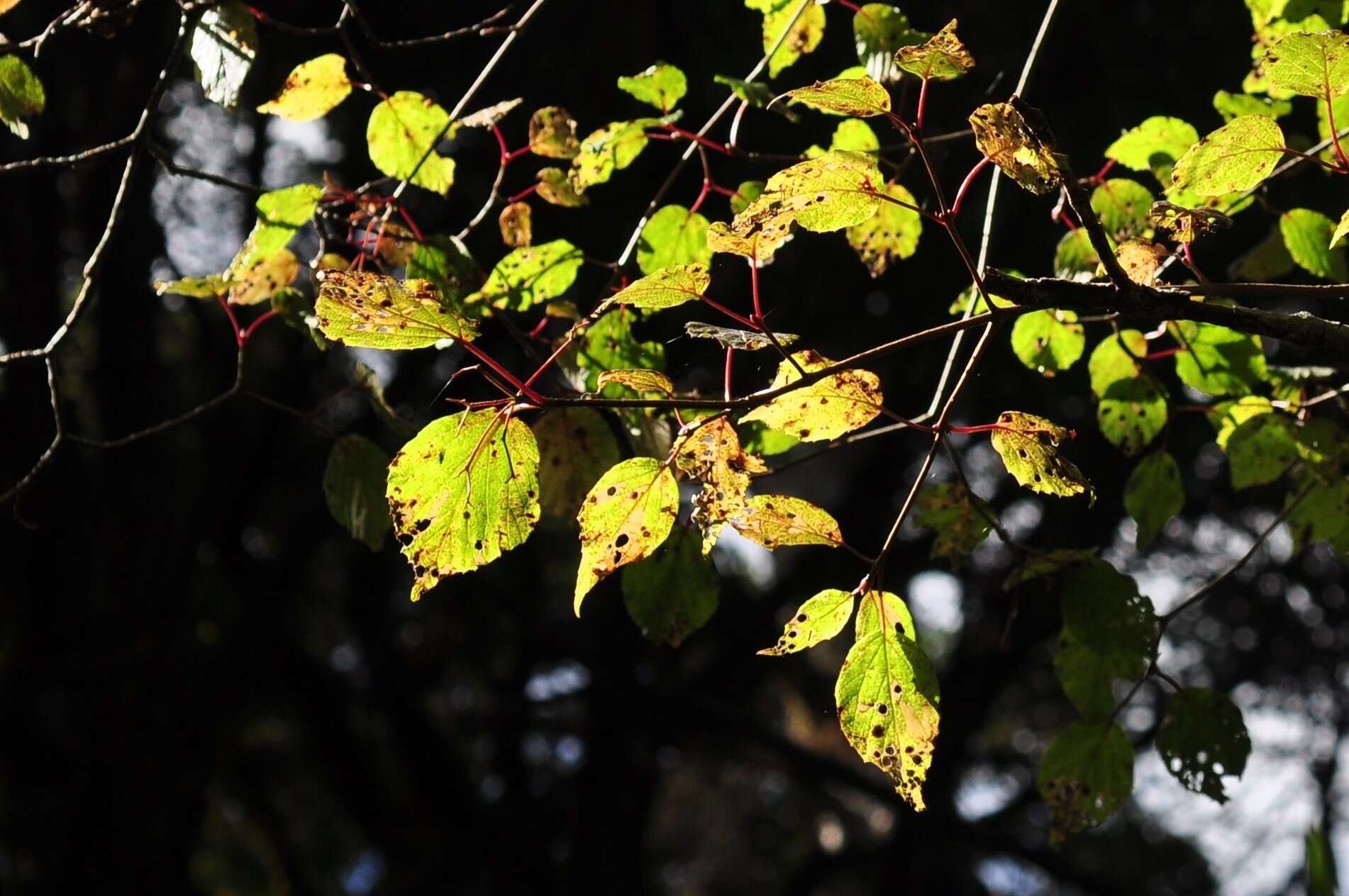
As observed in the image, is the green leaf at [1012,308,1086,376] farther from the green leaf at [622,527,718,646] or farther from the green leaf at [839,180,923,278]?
the green leaf at [622,527,718,646]

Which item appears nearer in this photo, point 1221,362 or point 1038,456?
point 1038,456

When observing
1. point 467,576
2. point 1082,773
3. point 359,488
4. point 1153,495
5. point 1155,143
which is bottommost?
point 467,576

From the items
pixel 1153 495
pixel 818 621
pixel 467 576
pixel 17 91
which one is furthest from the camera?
pixel 467 576

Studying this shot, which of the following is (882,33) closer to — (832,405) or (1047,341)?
(1047,341)

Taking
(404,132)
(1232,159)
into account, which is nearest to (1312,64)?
(1232,159)

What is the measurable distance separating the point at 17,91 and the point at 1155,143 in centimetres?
A: 100

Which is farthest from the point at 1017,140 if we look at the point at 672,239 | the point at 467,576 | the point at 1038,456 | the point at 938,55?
the point at 467,576

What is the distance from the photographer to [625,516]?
729 millimetres

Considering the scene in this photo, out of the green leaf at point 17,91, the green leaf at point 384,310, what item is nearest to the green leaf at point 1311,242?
the green leaf at point 384,310

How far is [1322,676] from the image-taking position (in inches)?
233

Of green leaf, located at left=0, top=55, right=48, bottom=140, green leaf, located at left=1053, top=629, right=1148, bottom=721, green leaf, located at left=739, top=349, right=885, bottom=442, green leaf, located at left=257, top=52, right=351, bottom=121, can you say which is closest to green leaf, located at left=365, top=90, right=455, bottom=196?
green leaf, located at left=257, top=52, right=351, bottom=121

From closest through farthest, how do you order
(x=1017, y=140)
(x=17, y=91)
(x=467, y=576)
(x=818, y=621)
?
(x=1017, y=140), (x=818, y=621), (x=17, y=91), (x=467, y=576)

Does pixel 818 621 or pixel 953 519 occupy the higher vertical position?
pixel 818 621

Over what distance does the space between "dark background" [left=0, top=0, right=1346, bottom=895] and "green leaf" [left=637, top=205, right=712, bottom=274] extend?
0.16m
